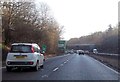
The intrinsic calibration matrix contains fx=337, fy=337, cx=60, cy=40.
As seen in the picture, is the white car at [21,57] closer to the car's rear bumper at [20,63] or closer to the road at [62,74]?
the car's rear bumper at [20,63]

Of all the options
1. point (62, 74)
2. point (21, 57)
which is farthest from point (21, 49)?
point (62, 74)

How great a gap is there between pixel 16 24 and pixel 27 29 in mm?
2192

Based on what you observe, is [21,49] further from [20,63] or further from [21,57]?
[20,63]

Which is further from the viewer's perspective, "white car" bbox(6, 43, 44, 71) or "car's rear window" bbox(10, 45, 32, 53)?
"car's rear window" bbox(10, 45, 32, 53)

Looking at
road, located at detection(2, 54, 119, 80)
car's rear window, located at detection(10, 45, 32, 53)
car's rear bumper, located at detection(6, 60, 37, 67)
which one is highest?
car's rear window, located at detection(10, 45, 32, 53)

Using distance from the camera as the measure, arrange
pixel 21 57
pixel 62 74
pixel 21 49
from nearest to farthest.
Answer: pixel 62 74 < pixel 21 57 < pixel 21 49

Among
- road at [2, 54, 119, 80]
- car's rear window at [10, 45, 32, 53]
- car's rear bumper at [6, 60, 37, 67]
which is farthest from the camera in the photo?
car's rear window at [10, 45, 32, 53]

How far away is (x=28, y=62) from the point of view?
2130cm

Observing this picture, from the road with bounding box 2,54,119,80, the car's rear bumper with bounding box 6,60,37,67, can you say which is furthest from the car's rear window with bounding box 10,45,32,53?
the road with bounding box 2,54,119,80

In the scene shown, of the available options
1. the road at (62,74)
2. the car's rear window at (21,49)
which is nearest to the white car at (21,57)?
the car's rear window at (21,49)

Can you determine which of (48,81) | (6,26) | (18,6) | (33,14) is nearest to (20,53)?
(48,81)

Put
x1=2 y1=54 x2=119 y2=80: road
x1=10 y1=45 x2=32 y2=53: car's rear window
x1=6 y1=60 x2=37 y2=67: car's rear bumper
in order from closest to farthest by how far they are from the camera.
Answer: x1=2 y1=54 x2=119 y2=80: road, x1=6 y1=60 x2=37 y2=67: car's rear bumper, x1=10 y1=45 x2=32 y2=53: car's rear window

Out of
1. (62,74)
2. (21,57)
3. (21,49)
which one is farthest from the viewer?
(21,49)

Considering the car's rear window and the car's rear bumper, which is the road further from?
the car's rear window
